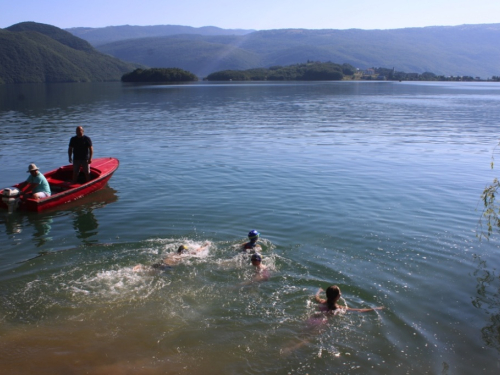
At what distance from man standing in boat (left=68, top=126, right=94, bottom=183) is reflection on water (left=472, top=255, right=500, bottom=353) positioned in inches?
532

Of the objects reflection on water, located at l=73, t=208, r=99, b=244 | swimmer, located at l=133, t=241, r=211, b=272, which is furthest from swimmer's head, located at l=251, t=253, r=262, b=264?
reflection on water, located at l=73, t=208, r=99, b=244

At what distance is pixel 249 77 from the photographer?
600 feet

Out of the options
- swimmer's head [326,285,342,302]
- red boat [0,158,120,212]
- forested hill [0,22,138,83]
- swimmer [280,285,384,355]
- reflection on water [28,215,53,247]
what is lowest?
swimmer [280,285,384,355]

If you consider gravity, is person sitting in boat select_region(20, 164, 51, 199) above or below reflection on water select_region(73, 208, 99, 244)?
above

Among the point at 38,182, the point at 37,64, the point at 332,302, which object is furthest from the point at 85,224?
the point at 37,64

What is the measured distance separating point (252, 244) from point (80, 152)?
8835mm

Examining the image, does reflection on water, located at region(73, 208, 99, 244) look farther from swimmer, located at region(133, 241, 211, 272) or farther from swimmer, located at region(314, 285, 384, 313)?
swimmer, located at region(314, 285, 384, 313)

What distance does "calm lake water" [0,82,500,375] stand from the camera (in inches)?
299

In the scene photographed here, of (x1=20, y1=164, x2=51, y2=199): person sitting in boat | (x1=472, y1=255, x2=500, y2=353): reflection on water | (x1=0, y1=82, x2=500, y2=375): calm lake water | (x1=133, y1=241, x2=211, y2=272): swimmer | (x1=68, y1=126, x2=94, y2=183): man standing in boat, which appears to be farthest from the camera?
(x1=68, y1=126, x2=94, y2=183): man standing in boat

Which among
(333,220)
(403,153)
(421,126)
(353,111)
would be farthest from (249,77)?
(333,220)

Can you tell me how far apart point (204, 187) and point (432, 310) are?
10.9 m

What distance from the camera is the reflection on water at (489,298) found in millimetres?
8234

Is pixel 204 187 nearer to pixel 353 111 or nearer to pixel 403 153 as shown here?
pixel 403 153

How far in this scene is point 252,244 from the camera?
1134cm
